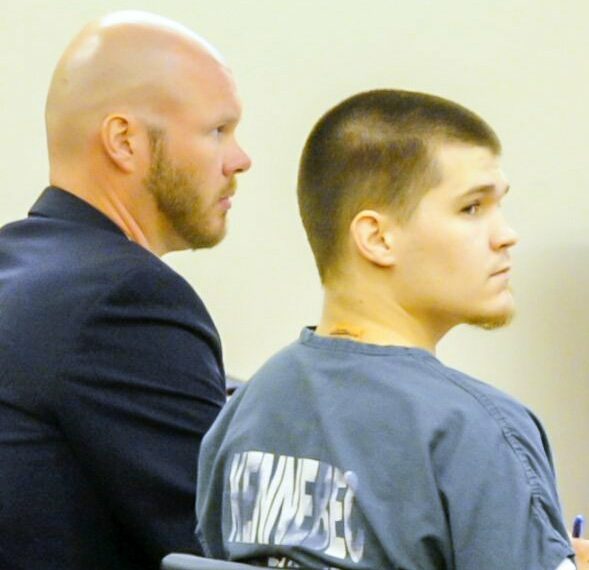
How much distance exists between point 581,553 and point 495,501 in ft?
0.48

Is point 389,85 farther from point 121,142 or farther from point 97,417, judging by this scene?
point 97,417

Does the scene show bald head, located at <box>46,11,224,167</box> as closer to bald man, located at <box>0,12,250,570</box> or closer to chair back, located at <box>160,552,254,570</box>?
bald man, located at <box>0,12,250,570</box>

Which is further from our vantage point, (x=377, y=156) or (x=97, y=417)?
(x=97, y=417)

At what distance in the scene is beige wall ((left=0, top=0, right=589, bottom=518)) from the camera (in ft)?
8.12

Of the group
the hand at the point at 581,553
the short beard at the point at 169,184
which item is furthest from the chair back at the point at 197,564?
the short beard at the point at 169,184

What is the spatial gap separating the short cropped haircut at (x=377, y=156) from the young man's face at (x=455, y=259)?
0.8 inches

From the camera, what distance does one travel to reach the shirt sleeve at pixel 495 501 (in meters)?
0.95

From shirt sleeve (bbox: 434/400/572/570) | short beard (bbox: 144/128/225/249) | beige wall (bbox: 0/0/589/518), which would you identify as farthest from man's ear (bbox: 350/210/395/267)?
beige wall (bbox: 0/0/589/518)

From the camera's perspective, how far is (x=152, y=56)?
1.77 m

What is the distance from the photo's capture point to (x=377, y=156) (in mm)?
1173

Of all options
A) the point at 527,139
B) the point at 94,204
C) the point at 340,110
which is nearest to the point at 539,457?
the point at 340,110

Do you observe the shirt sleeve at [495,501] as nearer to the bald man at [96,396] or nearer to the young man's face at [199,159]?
the bald man at [96,396]

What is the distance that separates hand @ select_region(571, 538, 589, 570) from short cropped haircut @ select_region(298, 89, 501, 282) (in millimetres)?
326

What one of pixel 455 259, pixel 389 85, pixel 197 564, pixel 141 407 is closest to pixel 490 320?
pixel 455 259
